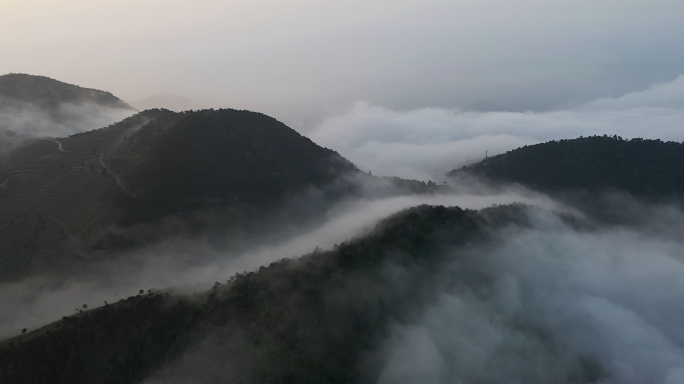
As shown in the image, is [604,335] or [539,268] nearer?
[604,335]

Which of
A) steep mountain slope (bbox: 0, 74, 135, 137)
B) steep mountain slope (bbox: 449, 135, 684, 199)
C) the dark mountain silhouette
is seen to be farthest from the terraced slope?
steep mountain slope (bbox: 449, 135, 684, 199)

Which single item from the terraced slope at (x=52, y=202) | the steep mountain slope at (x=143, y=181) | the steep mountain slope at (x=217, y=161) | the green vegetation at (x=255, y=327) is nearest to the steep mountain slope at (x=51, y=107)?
the steep mountain slope at (x=143, y=181)

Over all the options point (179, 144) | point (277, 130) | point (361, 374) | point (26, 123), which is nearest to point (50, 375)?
point (361, 374)

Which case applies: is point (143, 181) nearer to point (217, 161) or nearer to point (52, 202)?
point (217, 161)

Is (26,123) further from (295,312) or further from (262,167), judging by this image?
(295,312)

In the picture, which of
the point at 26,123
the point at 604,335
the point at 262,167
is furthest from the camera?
the point at 26,123

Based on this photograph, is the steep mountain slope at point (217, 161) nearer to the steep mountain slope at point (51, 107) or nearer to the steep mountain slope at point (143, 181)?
the steep mountain slope at point (143, 181)

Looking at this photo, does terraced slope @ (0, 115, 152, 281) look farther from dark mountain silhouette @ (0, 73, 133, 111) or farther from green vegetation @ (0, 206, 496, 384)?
dark mountain silhouette @ (0, 73, 133, 111)
